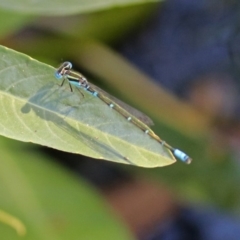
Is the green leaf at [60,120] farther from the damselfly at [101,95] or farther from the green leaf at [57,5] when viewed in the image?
the green leaf at [57,5]

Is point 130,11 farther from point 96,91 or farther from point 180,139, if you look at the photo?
point 96,91

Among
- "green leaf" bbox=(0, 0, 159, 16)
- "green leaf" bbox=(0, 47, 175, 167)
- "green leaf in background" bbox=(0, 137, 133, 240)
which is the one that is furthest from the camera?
"green leaf in background" bbox=(0, 137, 133, 240)

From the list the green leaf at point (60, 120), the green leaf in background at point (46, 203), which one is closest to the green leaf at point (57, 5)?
the green leaf at point (60, 120)

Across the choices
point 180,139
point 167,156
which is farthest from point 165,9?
point 167,156

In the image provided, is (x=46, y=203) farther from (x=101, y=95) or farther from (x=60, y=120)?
(x=60, y=120)

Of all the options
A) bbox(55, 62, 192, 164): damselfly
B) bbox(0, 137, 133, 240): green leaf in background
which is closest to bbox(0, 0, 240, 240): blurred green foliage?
bbox(0, 137, 133, 240): green leaf in background

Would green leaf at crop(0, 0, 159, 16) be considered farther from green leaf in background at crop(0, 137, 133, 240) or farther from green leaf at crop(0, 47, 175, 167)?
green leaf in background at crop(0, 137, 133, 240)

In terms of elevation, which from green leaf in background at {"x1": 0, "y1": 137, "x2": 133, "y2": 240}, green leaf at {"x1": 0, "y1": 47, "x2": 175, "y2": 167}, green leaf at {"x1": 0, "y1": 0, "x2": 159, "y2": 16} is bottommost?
green leaf at {"x1": 0, "y1": 47, "x2": 175, "y2": 167}
